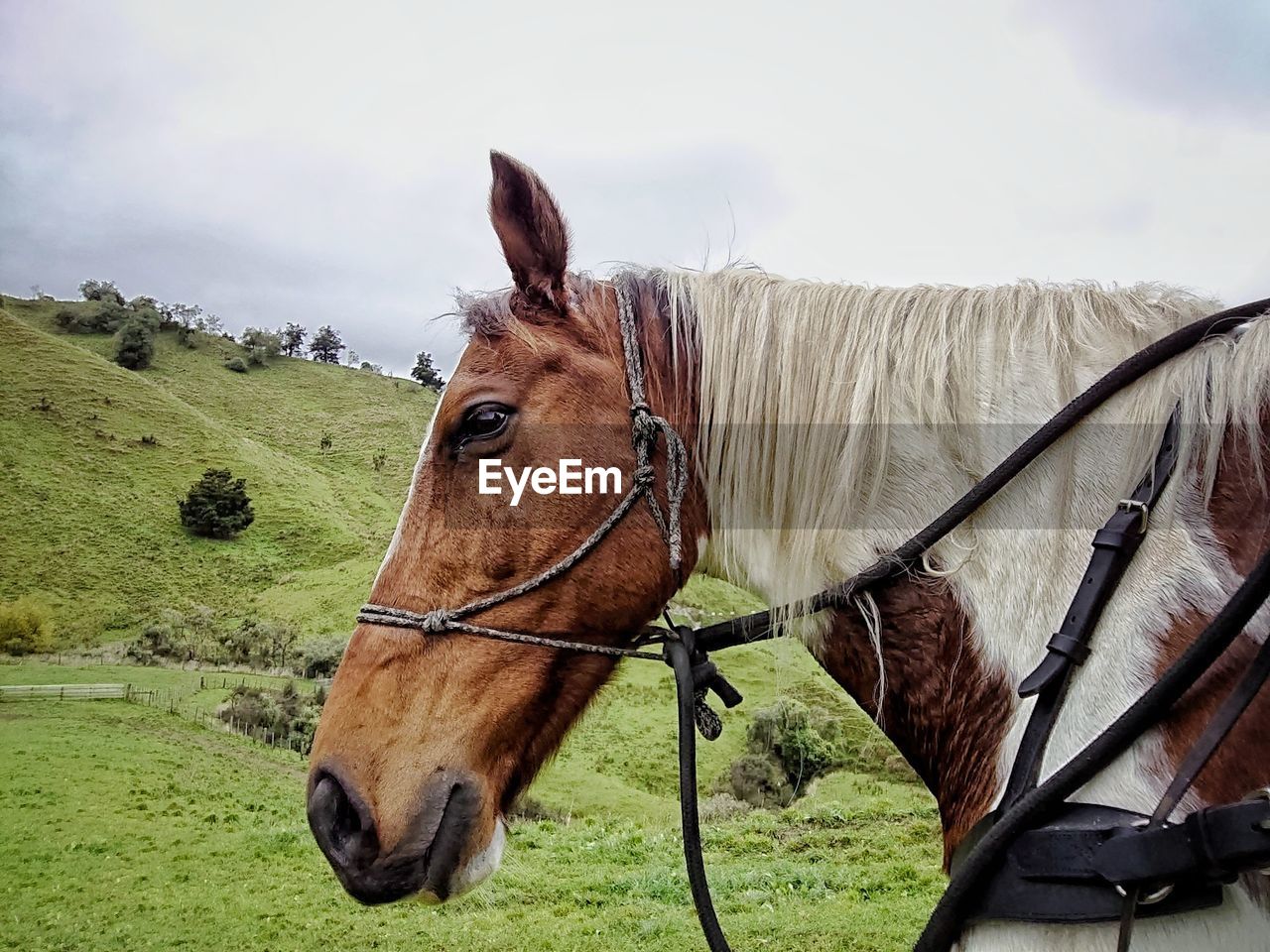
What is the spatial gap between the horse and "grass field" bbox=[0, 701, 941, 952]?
4.09 metres

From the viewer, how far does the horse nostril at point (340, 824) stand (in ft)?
5.18

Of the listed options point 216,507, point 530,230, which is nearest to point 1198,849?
point 530,230

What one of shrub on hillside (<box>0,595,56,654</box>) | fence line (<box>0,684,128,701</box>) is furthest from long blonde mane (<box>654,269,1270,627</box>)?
shrub on hillside (<box>0,595,56,654</box>)

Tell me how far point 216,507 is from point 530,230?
2038cm

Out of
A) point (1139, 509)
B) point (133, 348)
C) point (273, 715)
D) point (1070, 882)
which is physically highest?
point (133, 348)

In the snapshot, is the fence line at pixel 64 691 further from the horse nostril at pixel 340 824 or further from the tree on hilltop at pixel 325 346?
Result: the tree on hilltop at pixel 325 346

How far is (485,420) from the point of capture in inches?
70.1

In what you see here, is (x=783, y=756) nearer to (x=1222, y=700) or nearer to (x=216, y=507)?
(x=1222, y=700)

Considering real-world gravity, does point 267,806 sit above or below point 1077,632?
below

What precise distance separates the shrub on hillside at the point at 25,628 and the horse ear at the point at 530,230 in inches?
554

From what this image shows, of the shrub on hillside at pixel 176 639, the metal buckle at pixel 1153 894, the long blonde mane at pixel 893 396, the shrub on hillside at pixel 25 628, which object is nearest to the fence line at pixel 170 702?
the shrub on hillside at pixel 25 628

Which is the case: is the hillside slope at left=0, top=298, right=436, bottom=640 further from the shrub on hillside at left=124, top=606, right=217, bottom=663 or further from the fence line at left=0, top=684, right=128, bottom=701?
the fence line at left=0, top=684, right=128, bottom=701

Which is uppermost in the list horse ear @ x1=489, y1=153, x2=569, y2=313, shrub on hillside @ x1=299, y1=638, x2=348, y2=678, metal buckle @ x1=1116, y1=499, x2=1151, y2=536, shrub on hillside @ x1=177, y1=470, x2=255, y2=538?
horse ear @ x1=489, y1=153, x2=569, y2=313

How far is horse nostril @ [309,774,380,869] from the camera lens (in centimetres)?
158
